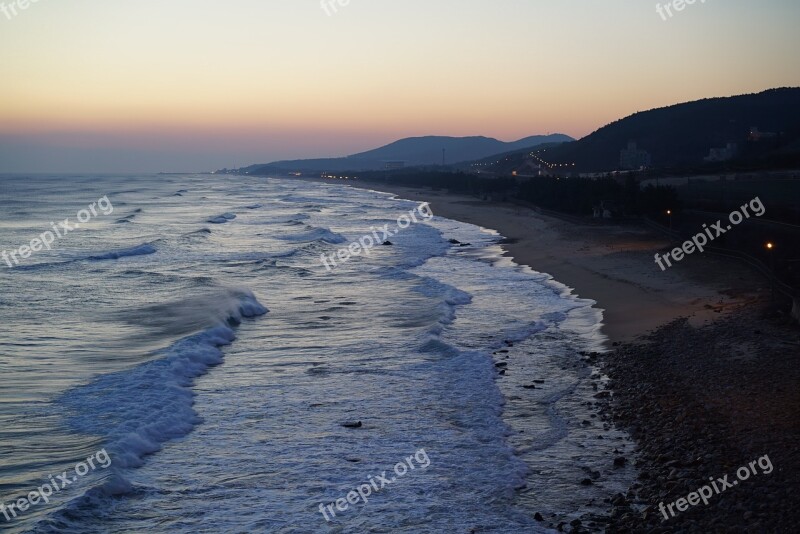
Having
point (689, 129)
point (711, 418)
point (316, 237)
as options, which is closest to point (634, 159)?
point (689, 129)

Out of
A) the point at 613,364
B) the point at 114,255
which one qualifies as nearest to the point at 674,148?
the point at 114,255

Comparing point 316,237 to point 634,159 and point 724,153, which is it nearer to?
point 724,153

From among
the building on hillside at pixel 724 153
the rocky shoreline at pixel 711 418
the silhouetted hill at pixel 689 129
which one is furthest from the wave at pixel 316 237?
the silhouetted hill at pixel 689 129

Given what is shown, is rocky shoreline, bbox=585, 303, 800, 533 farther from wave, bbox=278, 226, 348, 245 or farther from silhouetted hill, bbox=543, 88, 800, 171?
silhouetted hill, bbox=543, 88, 800, 171

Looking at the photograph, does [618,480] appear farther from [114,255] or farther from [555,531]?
[114,255]

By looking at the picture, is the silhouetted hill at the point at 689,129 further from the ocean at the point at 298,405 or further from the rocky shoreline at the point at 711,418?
the rocky shoreline at the point at 711,418
